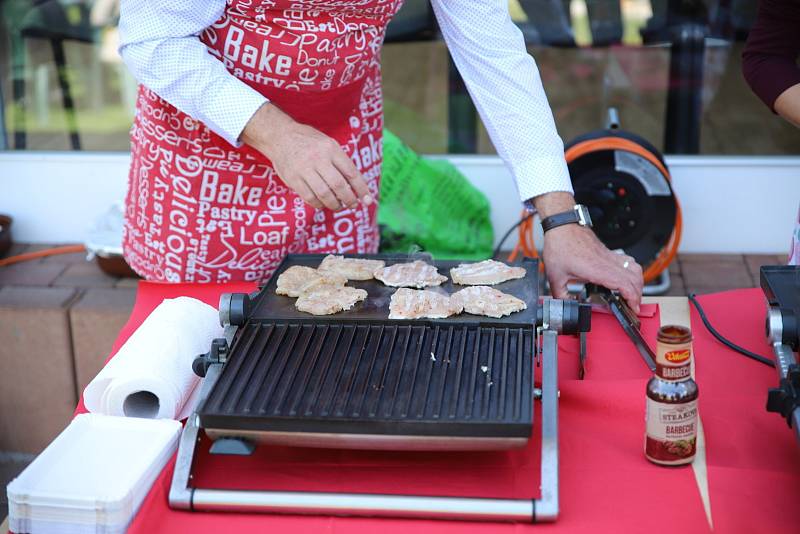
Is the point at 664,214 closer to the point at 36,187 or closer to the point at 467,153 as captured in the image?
the point at 467,153

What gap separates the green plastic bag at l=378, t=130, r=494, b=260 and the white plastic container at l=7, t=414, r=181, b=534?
164cm

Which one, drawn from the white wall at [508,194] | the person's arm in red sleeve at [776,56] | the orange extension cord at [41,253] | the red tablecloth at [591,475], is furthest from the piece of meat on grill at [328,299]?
the orange extension cord at [41,253]

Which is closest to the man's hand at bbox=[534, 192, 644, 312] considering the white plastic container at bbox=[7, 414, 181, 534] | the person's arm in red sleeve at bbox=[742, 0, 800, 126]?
the person's arm in red sleeve at bbox=[742, 0, 800, 126]

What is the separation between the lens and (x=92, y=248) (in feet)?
9.49

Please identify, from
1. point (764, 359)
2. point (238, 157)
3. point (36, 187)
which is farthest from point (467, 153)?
point (764, 359)

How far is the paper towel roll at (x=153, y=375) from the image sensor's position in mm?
1239

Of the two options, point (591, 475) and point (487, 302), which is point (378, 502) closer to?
point (591, 475)

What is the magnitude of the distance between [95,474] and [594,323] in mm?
852

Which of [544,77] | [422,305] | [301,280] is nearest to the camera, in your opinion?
[422,305]

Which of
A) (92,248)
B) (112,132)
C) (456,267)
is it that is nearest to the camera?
(456,267)

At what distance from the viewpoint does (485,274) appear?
1.45m

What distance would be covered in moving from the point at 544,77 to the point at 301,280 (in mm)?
2188

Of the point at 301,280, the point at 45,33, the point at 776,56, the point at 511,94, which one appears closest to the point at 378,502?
the point at 301,280

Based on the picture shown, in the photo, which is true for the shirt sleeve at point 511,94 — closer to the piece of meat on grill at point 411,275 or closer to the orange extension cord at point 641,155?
the piece of meat on grill at point 411,275
